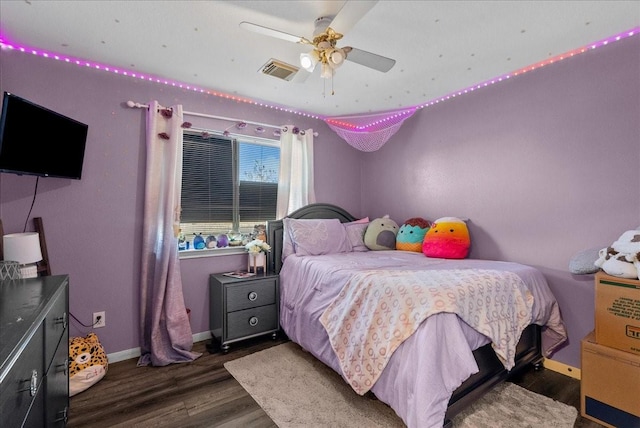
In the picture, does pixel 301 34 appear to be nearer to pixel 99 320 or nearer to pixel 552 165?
pixel 552 165

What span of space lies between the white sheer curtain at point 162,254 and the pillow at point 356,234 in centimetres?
173

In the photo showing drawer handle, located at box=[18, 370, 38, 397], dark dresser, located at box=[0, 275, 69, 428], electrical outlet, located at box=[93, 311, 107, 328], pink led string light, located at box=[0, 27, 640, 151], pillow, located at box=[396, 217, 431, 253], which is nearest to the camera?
dark dresser, located at box=[0, 275, 69, 428]

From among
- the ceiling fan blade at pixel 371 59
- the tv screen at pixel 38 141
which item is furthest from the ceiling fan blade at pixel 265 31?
the tv screen at pixel 38 141

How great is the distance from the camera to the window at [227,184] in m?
2.93

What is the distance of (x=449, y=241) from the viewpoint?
8.82 feet

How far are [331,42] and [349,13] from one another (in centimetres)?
31

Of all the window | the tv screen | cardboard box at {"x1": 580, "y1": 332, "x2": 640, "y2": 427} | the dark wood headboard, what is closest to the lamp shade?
the tv screen

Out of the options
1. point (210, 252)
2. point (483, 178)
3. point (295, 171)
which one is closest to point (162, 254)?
point (210, 252)

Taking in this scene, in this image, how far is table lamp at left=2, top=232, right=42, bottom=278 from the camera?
5.87ft

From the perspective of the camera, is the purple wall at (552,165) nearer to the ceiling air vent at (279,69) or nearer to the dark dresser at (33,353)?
the ceiling air vent at (279,69)

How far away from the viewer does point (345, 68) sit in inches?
96.2

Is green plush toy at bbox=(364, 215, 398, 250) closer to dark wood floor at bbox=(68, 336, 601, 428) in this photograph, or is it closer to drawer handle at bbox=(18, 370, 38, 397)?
dark wood floor at bbox=(68, 336, 601, 428)

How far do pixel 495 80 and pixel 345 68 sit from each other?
53.9 inches

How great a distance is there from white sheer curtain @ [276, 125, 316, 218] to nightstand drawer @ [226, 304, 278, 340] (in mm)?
1014
